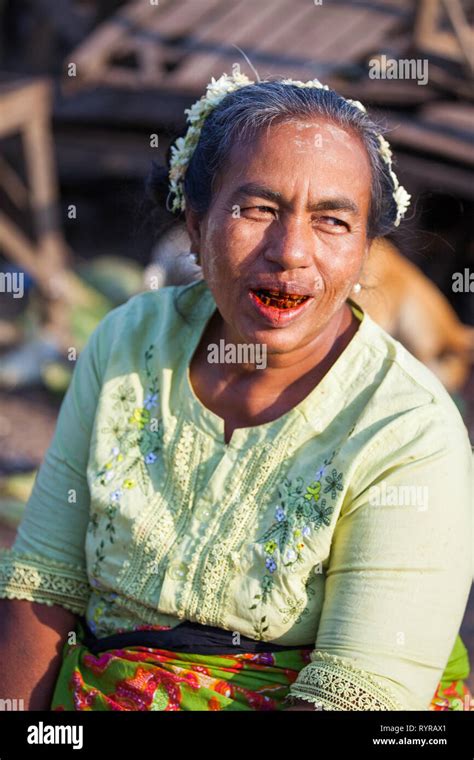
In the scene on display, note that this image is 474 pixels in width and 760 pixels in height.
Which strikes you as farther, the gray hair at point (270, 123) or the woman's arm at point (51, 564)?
the woman's arm at point (51, 564)

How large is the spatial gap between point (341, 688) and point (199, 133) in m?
1.20

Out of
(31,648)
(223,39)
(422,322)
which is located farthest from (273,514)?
(223,39)

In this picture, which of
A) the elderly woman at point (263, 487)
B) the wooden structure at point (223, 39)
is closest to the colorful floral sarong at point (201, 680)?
the elderly woman at point (263, 487)

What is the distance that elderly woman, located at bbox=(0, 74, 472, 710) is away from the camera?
1796mm

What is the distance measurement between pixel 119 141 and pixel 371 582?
226 inches

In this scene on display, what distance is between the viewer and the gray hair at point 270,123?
6.34 feet

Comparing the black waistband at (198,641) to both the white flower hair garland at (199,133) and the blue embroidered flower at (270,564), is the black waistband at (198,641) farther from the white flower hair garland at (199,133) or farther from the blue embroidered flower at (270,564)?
the white flower hair garland at (199,133)

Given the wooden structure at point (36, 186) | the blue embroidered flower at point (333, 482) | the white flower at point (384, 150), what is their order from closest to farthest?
the blue embroidered flower at point (333, 482) → the white flower at point (384, 150) → the wooden structure at point (36, 186)

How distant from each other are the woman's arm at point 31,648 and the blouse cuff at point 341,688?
64cm

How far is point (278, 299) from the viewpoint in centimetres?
196

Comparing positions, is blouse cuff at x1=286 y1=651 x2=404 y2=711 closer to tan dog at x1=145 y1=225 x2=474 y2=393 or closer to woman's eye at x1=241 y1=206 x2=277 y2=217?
woman's eye at x1=241 y1=206 x2=277 y2=217

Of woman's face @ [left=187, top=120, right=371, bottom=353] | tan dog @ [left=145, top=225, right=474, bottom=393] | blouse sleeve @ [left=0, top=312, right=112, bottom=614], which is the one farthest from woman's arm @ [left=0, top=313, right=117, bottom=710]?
tan dog @ [left=145, top=225, right=474, bottom=393]
